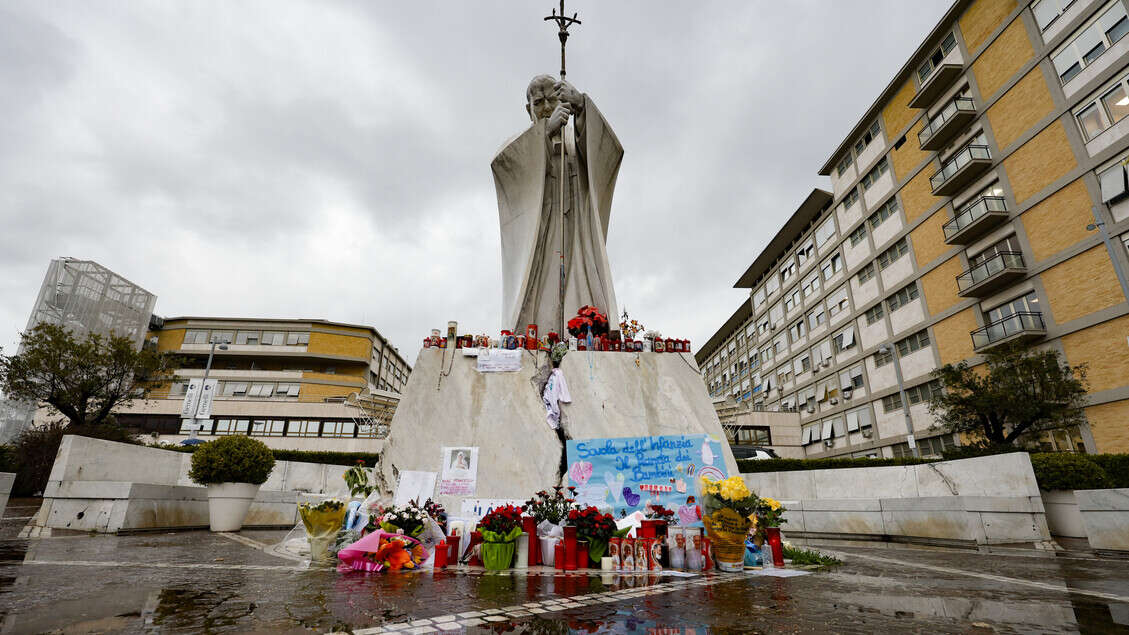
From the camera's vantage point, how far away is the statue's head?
1692 centimetres

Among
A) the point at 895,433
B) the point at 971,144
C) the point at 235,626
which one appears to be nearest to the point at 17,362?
the point at 235,626

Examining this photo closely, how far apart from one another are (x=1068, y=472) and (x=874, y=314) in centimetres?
2487

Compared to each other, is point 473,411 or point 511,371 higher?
point 511,371

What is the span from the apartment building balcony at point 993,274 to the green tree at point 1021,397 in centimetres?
433

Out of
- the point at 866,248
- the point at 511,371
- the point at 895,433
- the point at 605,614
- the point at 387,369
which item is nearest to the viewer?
the point at 605,614

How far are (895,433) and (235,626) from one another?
35298 mm

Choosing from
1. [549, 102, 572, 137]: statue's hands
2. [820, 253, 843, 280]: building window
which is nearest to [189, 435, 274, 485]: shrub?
[549, 102, 572, 137]: statue's hands

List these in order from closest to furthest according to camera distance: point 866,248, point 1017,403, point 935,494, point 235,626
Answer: point 235,626, point 935,494, point 1017,403, point 866,248

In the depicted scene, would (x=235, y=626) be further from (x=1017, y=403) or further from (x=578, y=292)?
(x=1017, y=403)

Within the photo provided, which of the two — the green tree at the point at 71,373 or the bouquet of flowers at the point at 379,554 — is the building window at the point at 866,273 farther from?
the green tree at the point at 71,373

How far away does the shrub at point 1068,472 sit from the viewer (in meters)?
11.0

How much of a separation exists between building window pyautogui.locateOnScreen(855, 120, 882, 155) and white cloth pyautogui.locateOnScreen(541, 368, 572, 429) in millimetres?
33558

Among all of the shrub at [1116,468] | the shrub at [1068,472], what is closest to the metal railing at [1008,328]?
the shrub at [1116,468]

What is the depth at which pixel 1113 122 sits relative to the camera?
784 inches
